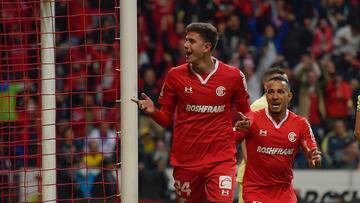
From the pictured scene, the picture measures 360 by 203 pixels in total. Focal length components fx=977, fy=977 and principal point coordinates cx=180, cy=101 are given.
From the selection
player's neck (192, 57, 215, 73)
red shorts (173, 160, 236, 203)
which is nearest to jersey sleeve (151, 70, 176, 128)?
player's neck (192, 57, 215, 73)

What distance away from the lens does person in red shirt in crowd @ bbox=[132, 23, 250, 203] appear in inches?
318

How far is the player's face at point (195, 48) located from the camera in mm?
8102

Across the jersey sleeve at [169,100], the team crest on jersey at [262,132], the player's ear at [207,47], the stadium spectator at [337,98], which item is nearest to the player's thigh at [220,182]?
the team crest on jersey at [262,132]

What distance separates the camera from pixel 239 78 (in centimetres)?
820

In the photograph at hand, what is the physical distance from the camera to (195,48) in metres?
8.11

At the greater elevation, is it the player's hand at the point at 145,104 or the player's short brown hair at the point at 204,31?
the player's short brown hair at the point at 204,31

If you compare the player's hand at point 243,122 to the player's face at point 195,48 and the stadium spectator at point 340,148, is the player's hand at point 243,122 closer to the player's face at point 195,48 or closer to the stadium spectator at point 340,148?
the player's face at point 195,48

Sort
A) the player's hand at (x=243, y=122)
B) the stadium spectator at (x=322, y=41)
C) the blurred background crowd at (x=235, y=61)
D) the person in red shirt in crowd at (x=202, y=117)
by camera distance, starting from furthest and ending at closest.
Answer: the stadium spectator at (x=322, y=41)
the blurred background crowd at (x=235, y=61)
the person in red shirt in crowd at (x=202, y=117)
the player's hand at (x=243, y=122)

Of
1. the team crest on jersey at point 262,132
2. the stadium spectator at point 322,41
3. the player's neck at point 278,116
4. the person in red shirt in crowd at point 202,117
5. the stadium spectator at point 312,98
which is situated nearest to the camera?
the person in red shirt in crowd at point 202,117

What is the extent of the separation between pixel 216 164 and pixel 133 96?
3.33 ft

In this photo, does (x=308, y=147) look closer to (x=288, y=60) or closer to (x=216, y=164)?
(x=216, y=164)

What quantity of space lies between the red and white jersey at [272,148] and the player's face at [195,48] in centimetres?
74

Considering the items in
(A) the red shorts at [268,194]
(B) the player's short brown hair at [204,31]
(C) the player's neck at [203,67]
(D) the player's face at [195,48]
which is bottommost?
(A) the red shorts at [268,194]

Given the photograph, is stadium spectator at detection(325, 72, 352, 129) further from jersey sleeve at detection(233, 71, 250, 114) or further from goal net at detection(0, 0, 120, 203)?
jersey sleeve at detection(233, 71, 250, 114)
